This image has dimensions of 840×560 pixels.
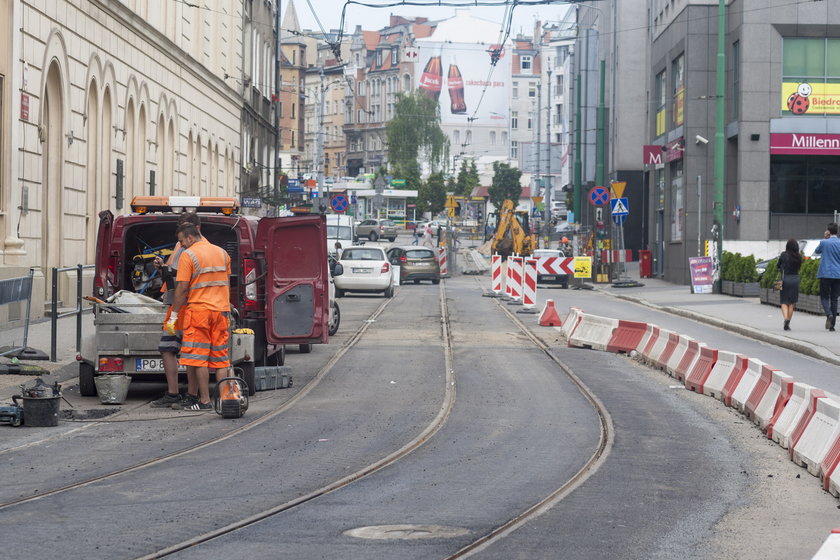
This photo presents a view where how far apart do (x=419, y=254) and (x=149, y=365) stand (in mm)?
33712

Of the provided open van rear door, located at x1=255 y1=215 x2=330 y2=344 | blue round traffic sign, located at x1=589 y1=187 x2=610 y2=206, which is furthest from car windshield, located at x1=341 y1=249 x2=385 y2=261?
open van rear door, located at x1=255 y1=215 x2=330 y2=344

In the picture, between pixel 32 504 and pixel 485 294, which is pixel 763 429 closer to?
pixel 32 504

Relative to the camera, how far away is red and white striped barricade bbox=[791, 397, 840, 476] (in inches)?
347

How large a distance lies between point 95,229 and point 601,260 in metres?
24.4

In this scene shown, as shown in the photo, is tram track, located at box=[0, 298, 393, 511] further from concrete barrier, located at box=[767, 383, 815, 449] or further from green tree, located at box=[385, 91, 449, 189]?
green tree, located at box=[385, 91, 449, 189]

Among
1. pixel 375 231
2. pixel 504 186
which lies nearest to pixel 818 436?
pixel 375 231

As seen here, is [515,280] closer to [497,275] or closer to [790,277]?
[497,275]

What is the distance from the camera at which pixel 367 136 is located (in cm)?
15950

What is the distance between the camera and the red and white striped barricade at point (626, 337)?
19.0 m

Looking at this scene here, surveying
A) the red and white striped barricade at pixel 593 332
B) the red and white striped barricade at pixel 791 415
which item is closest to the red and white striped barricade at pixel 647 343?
the red and white striped barricade at pixel 593 332

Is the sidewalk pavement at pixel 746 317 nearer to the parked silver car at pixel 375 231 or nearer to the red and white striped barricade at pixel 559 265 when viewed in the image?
the red and white striped barricade at pixel 559 265

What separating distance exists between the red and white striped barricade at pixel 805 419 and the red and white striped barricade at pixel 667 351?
21.0ft

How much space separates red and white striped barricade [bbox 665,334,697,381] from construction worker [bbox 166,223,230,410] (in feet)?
19.8

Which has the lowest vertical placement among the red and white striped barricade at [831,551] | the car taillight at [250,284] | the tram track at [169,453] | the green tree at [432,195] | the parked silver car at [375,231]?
the tram track at [169,453]
